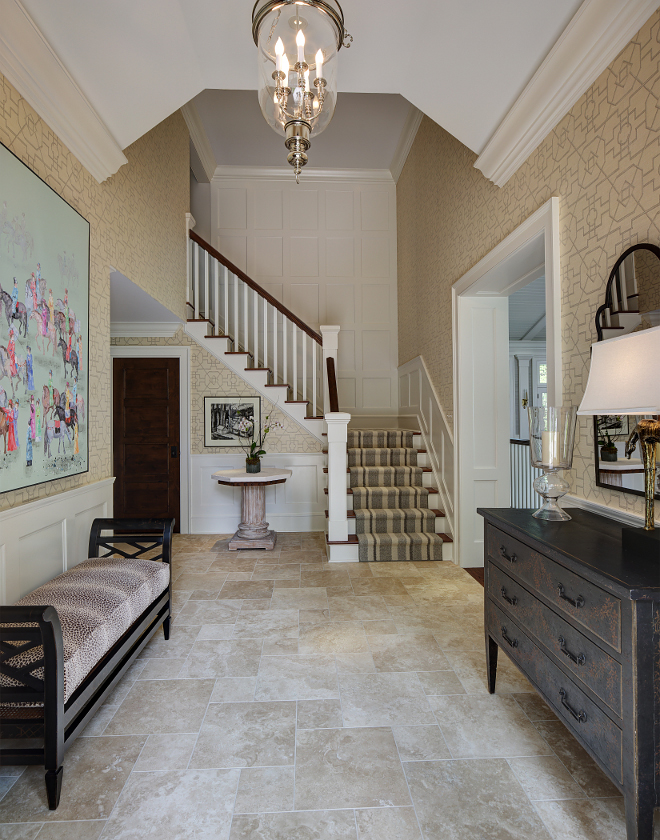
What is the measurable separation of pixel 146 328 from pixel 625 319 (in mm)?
4958

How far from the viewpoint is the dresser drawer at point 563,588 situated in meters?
1.35

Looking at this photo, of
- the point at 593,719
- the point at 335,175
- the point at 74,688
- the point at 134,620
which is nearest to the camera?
the point at 593,719

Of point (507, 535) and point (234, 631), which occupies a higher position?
point (507, 535)

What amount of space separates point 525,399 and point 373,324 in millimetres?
2853

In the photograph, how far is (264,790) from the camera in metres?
1.67

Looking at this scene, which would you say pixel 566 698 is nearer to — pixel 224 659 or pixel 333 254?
pixel 224 659

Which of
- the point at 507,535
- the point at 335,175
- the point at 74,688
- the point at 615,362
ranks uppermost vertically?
the point at 335,175

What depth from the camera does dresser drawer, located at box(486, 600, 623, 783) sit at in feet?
4.44

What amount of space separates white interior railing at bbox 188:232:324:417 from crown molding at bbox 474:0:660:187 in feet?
10.0

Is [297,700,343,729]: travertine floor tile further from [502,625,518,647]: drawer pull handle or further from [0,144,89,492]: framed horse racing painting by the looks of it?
[0,144,89,492]: framed horse racing painting

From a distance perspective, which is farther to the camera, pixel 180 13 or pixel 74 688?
pixel 180 13

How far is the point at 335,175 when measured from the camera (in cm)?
670

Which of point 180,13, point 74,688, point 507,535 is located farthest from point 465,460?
point 180,13

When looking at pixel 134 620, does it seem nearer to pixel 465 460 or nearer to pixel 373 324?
pixel 465 460
